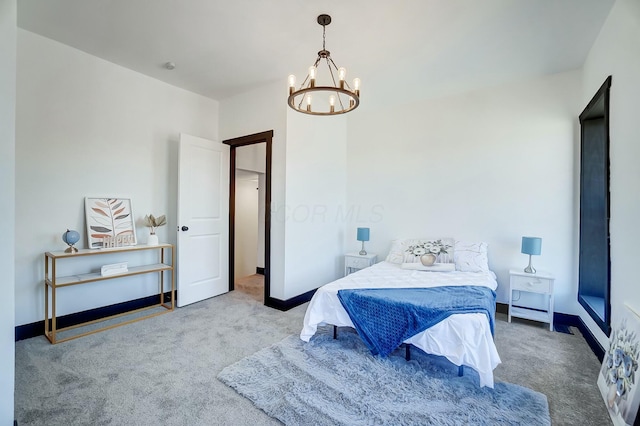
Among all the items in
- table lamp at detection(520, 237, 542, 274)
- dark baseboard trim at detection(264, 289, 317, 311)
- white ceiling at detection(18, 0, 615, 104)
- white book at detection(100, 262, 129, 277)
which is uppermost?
white ceiling at detection(18, 0, 615, 104)

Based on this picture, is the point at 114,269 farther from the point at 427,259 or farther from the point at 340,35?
the point at 427,259

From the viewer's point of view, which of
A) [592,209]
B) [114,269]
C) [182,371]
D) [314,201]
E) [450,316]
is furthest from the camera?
[314,201]

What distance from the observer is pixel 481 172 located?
3.72m

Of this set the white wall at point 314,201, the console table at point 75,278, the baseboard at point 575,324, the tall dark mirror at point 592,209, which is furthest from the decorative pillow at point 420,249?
the console table at point 75,278

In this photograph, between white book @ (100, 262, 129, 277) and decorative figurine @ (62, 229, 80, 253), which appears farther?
white book @ (100, 262, 129, 277)

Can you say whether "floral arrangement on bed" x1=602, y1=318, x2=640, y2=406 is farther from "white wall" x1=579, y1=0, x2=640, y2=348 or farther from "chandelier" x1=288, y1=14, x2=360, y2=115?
"chandelier" x1=288, y1=14, x2=360, y2=115

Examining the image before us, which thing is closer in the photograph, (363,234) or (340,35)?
(340,35)

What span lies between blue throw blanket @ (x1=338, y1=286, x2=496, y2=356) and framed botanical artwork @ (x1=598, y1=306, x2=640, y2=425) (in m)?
0.69

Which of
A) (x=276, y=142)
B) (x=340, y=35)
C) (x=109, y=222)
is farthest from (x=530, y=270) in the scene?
(x=109, y=222)

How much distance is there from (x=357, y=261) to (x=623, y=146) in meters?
3.04

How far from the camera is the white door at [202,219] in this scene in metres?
3.68

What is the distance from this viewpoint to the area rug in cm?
175

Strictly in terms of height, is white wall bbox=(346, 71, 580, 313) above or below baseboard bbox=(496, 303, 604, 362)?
above

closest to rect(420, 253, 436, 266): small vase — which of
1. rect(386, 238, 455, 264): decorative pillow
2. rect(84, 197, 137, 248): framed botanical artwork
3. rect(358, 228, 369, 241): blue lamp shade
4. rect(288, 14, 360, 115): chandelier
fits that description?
rect(386, 238, 455, 264): decorative pillow
